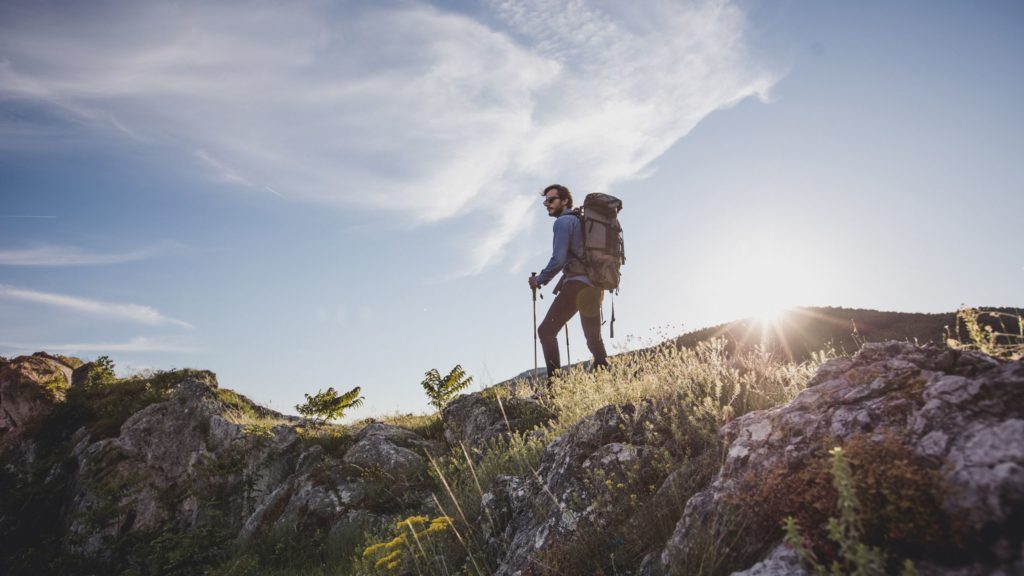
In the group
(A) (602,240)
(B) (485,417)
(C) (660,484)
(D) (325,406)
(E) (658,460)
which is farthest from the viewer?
(D) (325,406)

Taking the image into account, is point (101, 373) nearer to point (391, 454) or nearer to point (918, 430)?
point (391, 454)

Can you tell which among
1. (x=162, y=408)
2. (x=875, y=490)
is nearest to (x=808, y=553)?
(x=875, y=490)

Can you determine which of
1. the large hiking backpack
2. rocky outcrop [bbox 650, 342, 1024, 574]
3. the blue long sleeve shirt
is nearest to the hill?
rocky outcrop [bbox 650, 342, 1024, 574]

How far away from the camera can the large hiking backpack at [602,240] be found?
24.7ft

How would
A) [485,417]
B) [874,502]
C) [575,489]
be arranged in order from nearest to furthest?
[874,502]
[575,489]
[485,417]

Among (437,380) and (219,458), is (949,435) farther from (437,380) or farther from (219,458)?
(219,458)

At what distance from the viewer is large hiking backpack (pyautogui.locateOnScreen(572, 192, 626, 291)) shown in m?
7.54

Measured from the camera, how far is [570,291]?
7617 millimetres

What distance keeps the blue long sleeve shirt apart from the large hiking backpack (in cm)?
11

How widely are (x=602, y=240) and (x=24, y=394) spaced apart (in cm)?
2209

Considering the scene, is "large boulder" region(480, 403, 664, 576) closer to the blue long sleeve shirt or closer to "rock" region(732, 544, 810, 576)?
"rock" region(732, 544, 810, 576)

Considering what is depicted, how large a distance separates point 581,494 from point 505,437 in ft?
12.4

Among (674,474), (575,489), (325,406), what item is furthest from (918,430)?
(325,406)

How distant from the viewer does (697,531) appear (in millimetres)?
2363
